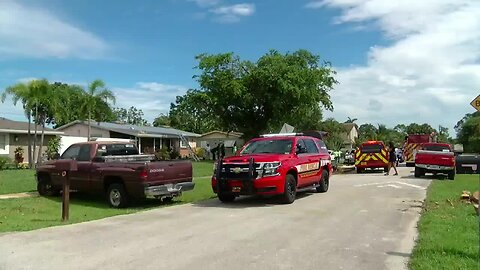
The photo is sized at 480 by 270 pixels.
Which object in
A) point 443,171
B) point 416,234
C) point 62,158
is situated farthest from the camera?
point 443,171

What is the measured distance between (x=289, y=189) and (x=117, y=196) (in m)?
4.60

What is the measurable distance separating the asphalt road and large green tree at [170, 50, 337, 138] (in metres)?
28.1

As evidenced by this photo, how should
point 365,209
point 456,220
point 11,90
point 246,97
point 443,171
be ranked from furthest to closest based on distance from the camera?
1. point 246,97
2. point 11,90
3. point 443,171
4. point 365,209
5. point 456,220

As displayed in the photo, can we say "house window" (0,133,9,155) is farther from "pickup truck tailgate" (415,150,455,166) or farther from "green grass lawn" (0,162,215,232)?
"pickup truck tailgate" (415,150,455,166)

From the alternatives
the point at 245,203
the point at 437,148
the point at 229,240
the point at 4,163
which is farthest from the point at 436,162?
the point at 4,163

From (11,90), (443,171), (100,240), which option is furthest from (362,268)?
(11,90)

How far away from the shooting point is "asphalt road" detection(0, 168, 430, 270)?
7.11m

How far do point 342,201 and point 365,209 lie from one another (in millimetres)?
1780

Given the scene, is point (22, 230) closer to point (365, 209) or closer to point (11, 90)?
point (365, 209)

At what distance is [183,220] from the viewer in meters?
11.0

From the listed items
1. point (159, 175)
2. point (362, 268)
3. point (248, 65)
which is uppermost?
point (248, 65)

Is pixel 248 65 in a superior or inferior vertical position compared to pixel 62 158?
superior

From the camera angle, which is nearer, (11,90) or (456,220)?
(456,220)

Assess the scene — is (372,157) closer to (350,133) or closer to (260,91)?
(260,91)
